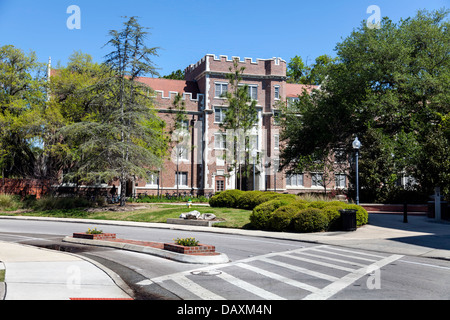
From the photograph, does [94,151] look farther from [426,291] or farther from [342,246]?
[426,291]

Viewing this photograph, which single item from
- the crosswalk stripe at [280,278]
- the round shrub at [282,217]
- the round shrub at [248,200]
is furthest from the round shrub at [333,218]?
the crosswalk stripe at [280,278]

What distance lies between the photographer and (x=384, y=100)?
31.3 m

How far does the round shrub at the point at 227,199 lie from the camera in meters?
30.1

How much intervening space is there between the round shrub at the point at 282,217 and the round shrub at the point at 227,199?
9850 mm

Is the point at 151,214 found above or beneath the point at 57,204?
beneath

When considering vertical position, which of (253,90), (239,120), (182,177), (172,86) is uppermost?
(172,86)

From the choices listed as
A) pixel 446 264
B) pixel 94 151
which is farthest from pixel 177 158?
pixel 446 264

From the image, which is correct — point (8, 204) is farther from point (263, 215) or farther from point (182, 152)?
point (263, 215)

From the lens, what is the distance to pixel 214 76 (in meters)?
51.5

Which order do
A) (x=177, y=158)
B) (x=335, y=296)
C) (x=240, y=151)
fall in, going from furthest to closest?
(x=177, y=158) < (x=240, y=151) < (x=335, y=296)

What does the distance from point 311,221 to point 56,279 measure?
12923 millimetres

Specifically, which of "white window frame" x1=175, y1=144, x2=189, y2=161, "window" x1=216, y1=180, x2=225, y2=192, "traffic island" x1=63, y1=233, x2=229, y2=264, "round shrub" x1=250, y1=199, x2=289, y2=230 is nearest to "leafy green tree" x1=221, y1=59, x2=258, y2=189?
"white window frame" x1=175, y1=144, x2=189, y2=161

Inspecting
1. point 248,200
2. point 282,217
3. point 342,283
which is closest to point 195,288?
point 342,283

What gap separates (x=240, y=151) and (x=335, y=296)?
33.0 metres
